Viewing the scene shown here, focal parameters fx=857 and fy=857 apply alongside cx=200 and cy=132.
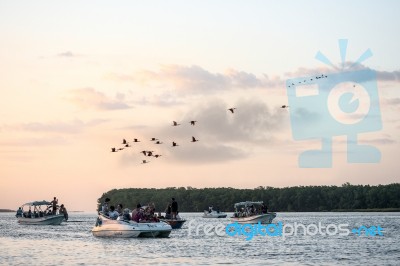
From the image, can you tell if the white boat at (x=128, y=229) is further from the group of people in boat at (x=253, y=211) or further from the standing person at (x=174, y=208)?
the group of people in boat at (x=253, y=211)

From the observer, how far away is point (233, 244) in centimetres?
6306

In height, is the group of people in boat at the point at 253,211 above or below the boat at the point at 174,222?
above

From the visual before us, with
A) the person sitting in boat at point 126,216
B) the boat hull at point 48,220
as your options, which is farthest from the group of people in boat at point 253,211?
the person sitting in boat at point 126,216

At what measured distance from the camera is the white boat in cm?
6412

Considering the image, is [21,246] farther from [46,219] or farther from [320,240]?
[46,219]

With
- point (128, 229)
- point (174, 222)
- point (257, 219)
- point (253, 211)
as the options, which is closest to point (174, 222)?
point (174, 222)

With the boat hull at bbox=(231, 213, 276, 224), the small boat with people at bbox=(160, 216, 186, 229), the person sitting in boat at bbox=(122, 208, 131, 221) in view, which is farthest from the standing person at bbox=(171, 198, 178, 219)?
the boat hull at bbox=(231, 213, 276, 224)

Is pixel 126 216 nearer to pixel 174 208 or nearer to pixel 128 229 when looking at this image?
pixel 128 229

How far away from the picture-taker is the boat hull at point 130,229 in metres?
64.1

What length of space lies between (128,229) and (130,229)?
0.17 meters

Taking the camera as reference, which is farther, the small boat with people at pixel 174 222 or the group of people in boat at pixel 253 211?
the group of people in boat at pixel 253 211

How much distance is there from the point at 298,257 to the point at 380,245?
1364 cm

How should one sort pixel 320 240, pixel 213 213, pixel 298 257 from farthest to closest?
pixel 213 213
pixel 320 240
pixel 298 257

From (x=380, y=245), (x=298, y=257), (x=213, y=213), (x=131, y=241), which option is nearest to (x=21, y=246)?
(x=131, y=241)
